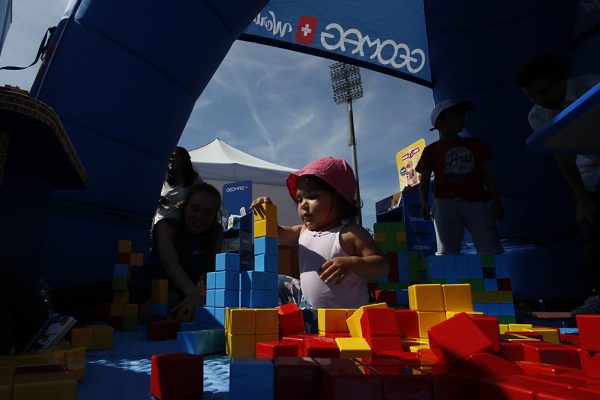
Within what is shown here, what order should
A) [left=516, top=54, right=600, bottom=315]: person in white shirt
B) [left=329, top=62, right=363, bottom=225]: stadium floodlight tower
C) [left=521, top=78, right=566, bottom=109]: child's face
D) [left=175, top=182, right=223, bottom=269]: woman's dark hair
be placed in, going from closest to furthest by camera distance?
[left=516, top=54, right=600, bottom=315]: person in white shirt
[left=521, top=78, right=566, bottom=109]: child's face
[left=175, top=182, right=223, bottom=269]: woman's dark hair
[left=329, top=62, right=363, bottom=225]: stadium floodlight tower

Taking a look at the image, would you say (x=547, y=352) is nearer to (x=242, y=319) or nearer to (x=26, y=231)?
(x=242, y=319)

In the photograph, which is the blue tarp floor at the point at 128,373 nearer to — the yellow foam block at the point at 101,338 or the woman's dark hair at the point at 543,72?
the yellow foam block at the point at 101,338

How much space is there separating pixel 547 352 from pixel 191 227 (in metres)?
1.75

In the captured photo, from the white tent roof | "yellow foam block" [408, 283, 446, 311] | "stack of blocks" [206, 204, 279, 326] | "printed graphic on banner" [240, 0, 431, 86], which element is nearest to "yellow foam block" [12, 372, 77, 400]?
"stack of blocks" [206, 204, 279, 326]

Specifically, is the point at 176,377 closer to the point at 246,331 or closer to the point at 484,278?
the point at 246,331

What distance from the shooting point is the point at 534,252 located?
10.2 ft

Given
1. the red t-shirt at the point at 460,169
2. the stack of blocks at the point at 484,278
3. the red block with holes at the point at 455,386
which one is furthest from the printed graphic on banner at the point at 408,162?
the red block with holes at the point at 455,386

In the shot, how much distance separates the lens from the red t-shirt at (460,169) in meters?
2.22

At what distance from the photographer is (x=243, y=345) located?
41.1 inches

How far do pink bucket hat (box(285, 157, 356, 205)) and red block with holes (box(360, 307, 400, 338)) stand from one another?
27.5 inches

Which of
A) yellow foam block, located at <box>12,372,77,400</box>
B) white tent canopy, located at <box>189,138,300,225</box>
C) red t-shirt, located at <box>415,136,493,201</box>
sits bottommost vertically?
yellow foam block, located at <box>12,372,77,400</box>

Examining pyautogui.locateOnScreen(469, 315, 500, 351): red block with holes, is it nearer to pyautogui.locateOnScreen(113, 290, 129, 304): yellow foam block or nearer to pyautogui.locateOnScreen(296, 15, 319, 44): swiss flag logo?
pyautogui.locateOnScreen(113, 290, 129, 304): yellow foam block

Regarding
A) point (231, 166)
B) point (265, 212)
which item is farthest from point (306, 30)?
point (231, 166)

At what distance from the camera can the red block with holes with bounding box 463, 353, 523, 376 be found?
59 centimetres
